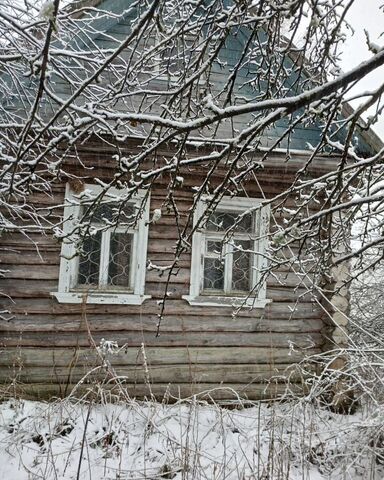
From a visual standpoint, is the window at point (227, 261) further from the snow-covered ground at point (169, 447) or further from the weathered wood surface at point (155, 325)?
the snow-covered ground at point (169, 447)

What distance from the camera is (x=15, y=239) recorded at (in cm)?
450

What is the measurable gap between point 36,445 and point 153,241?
2.38m

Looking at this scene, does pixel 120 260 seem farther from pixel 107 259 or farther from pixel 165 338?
pixel 165 338

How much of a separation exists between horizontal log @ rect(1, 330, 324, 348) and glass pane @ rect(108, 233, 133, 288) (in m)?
0.62

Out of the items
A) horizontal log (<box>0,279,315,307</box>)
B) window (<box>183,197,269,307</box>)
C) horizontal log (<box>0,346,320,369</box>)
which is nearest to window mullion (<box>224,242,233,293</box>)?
window (<box>183,197,269,307</box>)

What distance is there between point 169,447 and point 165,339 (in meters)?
1.39

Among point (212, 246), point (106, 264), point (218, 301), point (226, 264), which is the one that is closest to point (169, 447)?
point (218, 301)

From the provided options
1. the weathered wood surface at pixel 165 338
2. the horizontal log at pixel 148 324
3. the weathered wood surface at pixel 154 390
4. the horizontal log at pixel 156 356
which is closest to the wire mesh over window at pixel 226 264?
the horizontal log at pixel 148 324

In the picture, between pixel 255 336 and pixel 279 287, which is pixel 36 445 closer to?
pixel 255 336

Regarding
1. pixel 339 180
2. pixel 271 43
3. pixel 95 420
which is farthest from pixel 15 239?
pixel 339 180

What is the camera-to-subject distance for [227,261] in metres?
5.15

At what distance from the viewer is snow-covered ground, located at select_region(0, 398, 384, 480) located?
10.0ft

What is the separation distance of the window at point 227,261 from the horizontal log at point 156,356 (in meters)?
0.60

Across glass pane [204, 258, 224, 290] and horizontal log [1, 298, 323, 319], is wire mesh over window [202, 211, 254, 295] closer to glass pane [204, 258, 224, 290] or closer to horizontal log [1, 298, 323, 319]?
glass pane [204, 258, 224, 290]
